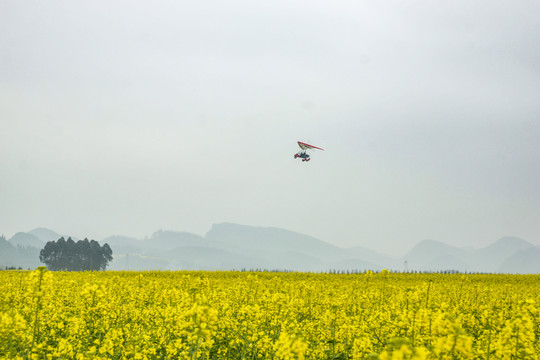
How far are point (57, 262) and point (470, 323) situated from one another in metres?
107

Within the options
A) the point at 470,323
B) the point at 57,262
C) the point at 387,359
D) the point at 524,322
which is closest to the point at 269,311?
the point at 470,323

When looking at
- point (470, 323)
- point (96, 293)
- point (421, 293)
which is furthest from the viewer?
point (470, 323)

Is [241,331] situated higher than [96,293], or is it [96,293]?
[96,293]

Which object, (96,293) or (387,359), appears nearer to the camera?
(387,359)

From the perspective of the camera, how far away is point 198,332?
→ 508cm

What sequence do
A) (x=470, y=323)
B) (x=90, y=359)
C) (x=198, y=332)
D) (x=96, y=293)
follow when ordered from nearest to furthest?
(x=198, y=332) < (x=90, y=359) < (x=96, y=293) < (x=470, y=323)

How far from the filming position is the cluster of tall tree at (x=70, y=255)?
9988 centimetres

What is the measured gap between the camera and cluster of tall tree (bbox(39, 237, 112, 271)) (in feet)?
328

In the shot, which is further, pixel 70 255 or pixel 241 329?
pixel 70 255

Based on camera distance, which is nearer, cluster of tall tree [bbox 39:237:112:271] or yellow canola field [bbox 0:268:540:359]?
yellow canola field [bbox 0:268:540:359]

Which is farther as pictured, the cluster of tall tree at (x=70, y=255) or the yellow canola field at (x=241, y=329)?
the cluster of tall tree at (x=70, y=255)

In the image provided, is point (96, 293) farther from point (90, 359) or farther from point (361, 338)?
point (361, 338)

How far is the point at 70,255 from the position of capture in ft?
330

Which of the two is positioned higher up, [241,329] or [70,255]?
[241,329]
